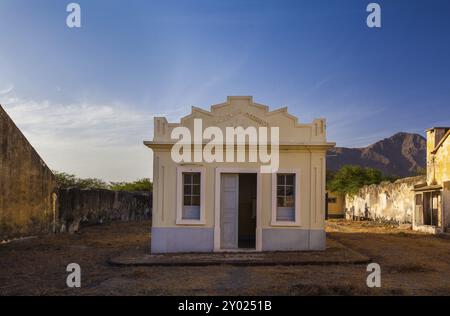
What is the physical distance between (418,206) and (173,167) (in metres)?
15.3

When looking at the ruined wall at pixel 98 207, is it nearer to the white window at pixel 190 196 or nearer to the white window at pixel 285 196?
the white window at pixel 190 196

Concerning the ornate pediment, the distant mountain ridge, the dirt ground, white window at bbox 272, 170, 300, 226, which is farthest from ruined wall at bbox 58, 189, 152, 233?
the distant mountain ridge

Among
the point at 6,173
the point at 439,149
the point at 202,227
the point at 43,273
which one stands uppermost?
the point at 439,149

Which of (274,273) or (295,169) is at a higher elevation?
(295,169)

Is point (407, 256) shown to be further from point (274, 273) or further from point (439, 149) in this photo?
point (439, 149)

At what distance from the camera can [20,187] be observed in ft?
54.4

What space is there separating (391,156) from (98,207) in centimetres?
8028

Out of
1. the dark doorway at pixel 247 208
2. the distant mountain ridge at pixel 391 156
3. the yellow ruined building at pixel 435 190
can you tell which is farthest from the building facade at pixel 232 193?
the distant mountain ridge at pixel 391 156

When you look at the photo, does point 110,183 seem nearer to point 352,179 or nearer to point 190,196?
point 352,179

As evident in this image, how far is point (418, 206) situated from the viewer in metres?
22.8

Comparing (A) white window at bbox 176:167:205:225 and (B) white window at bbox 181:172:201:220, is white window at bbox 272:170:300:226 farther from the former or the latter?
(B) white window at bbox 181:172:201:220

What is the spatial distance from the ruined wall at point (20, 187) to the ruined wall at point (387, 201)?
18394 millimetres
